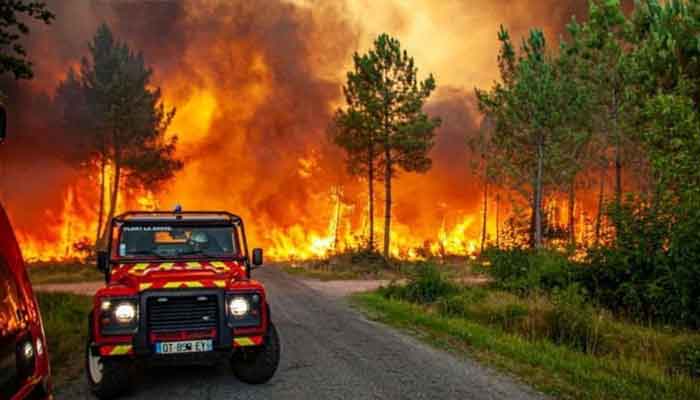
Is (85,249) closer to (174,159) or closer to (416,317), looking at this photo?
(174,159)

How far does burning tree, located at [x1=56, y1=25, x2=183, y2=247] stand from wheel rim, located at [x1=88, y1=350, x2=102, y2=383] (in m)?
31.9

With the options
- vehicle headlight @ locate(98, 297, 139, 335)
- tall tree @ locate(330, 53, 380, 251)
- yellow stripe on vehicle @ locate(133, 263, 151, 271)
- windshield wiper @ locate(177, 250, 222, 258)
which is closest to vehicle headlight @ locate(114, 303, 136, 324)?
vehicle headlight @ locate(98, 297, 139, 335)

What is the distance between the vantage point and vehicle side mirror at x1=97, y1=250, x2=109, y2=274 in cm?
755

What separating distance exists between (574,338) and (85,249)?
3725 cm

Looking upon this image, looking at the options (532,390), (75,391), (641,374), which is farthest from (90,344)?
(641,374)

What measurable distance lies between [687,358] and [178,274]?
28.3ft

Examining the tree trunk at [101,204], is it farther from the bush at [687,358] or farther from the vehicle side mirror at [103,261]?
the bush at [687,358]

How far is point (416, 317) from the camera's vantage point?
13.1 meters

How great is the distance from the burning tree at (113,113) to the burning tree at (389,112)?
14.6 m

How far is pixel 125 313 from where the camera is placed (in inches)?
249

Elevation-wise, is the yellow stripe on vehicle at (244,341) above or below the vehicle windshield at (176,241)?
below

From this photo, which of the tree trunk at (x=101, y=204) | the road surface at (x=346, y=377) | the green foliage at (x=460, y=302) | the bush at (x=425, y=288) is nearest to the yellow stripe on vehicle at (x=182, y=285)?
the road surface at (x=346, y=377)

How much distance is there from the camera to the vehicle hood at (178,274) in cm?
659

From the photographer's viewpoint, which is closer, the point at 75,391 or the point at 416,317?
the point at 75,391
